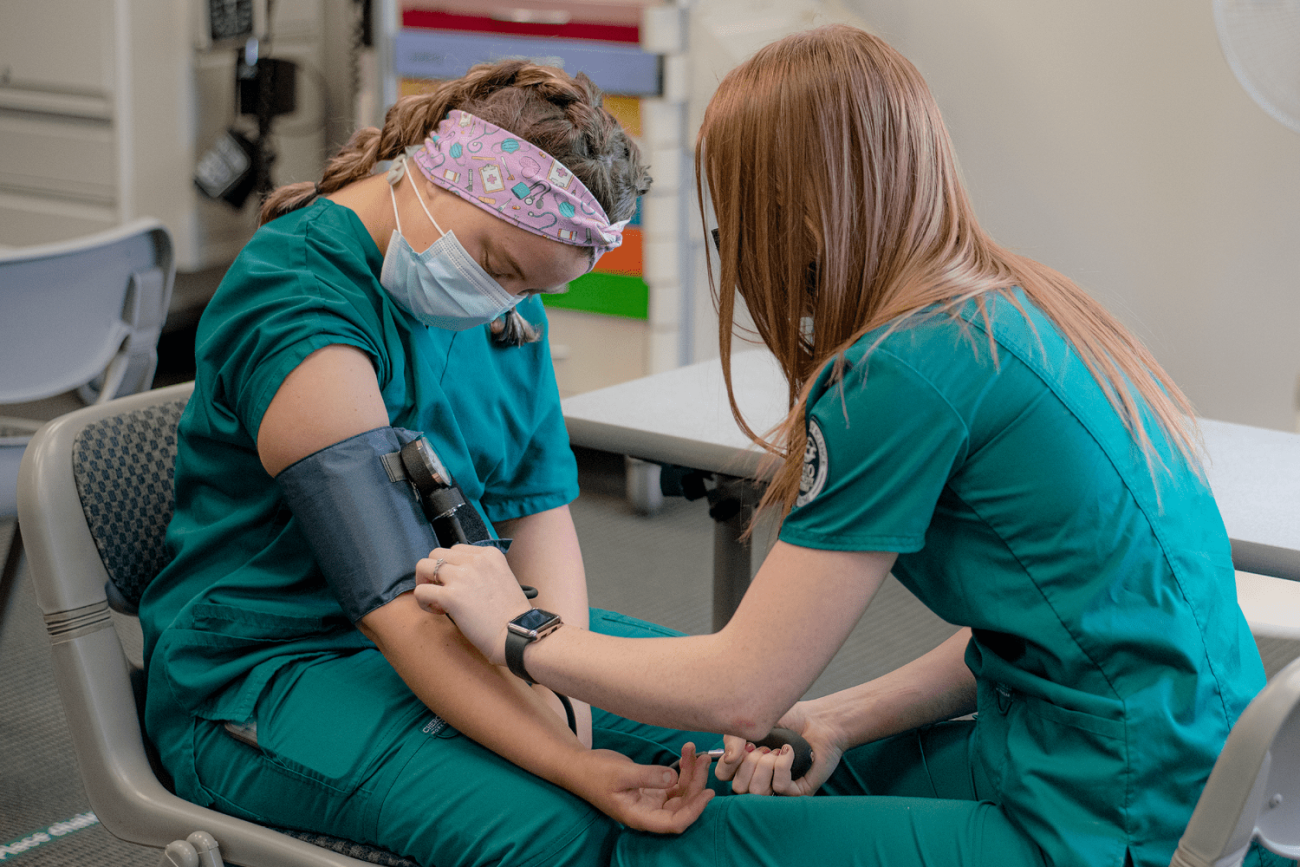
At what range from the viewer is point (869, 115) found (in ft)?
3.08

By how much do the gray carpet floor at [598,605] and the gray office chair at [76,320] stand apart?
0.26m

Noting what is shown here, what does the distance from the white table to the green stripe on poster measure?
4.18 ft

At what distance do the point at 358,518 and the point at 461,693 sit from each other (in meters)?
0.17

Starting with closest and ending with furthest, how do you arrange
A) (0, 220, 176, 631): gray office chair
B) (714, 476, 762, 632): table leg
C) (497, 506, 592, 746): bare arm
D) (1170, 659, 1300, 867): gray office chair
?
(1170, 659, 1300, 867): gray office chair → (497, 506, 592, 746): bare arm → (714, 476, 762, 632): table leg → (0, 220, 176, 631): gray office chair

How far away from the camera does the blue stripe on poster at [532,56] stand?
3010mm

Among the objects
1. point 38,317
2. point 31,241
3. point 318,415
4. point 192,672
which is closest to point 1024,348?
point 318,415

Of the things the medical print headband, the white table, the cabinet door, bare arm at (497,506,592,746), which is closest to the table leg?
the white table

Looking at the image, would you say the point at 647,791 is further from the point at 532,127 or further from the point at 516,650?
the point at 532,127

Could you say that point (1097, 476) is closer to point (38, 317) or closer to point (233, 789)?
point (233, 789)

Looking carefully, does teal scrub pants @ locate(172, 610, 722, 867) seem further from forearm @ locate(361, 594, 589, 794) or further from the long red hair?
the long red hair

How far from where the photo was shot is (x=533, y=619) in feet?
3.29

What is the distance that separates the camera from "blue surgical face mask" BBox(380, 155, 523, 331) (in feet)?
3.81

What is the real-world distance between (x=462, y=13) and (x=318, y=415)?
2448mm

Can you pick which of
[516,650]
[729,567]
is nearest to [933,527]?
[516,650]
